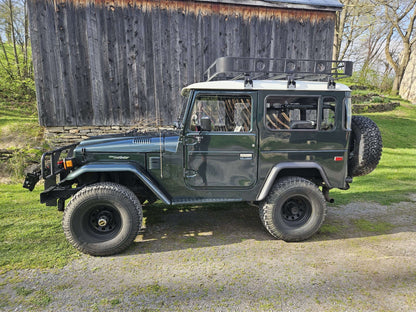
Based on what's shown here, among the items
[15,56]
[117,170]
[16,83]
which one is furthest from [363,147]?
[15,56]

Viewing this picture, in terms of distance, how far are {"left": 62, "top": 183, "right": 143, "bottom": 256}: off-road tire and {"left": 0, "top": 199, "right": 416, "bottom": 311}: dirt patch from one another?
0.55 ft

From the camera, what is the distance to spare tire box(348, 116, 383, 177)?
12.9ft

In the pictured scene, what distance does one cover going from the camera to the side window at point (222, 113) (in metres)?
3.75

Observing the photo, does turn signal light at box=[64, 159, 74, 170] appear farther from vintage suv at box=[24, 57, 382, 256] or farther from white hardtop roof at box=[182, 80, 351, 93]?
white hardtop roof at box=[182, 80, 351, 93]

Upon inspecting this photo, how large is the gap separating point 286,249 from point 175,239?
1.65 m

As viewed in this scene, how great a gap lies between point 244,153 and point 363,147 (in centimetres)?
185

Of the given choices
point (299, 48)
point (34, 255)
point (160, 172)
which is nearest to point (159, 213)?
point (160, 172)

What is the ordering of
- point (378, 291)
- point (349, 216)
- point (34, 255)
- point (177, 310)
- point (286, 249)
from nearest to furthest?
point (177, 310) → point (378, 291) → point (34, 255) → point (286, 249) → point (349, 216)

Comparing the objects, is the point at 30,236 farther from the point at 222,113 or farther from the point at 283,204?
the point at 283,204

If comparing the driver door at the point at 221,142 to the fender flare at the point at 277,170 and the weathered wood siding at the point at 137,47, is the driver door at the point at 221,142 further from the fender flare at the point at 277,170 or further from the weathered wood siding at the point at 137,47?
the weathered wood siding at the point at 137,47

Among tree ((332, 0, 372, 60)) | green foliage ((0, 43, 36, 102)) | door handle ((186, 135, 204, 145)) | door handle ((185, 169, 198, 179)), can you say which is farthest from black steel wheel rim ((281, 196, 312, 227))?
tree ((332, 0, 372, 60))

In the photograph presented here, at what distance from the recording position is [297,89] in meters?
3.79

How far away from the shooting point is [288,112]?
12.9ft

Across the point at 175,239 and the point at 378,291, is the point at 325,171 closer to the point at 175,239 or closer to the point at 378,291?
the point at 378,291
